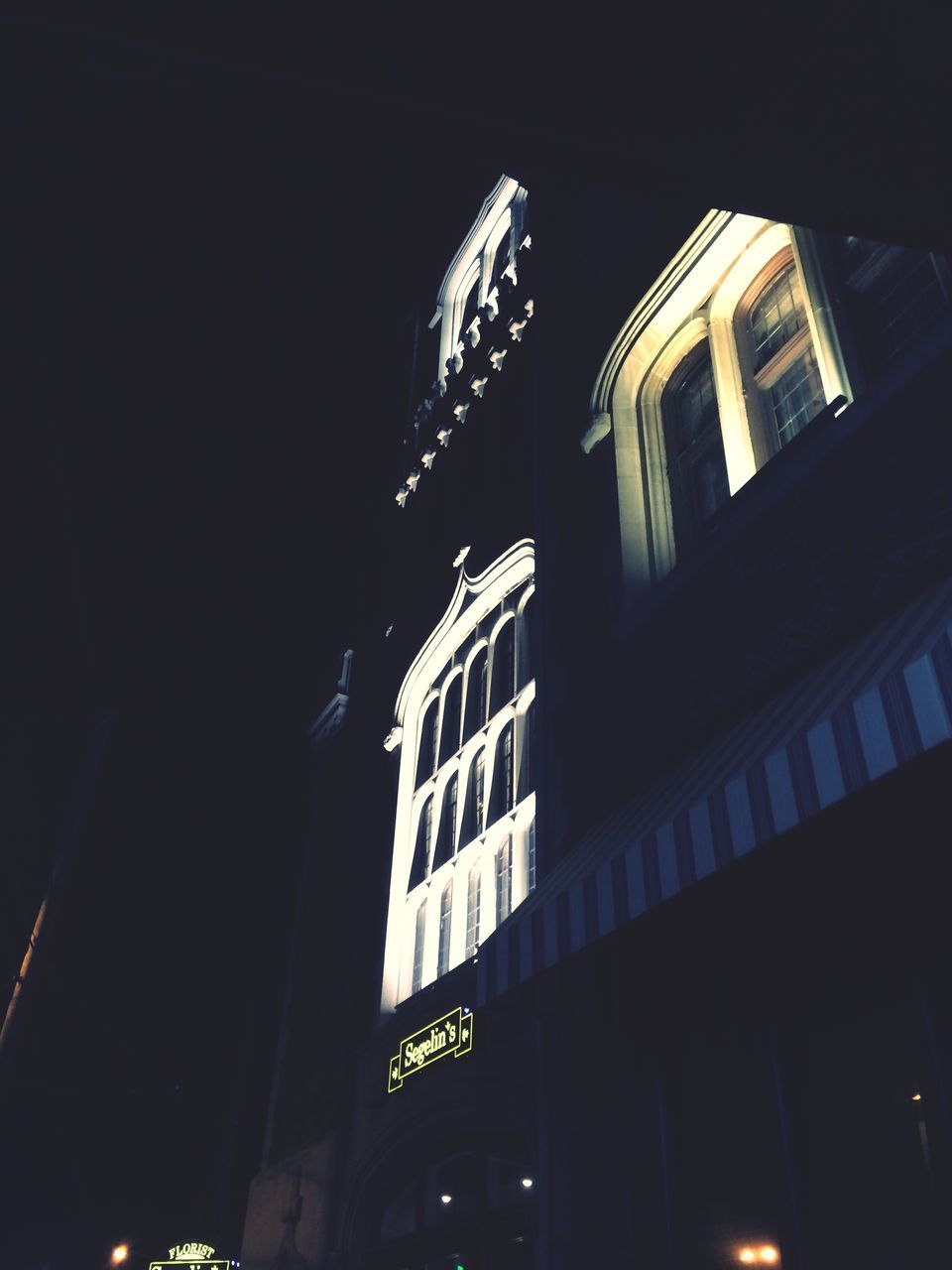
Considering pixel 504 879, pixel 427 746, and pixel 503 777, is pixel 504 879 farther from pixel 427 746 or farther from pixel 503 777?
pixel 427 746

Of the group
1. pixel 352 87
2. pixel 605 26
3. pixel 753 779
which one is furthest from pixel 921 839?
pixel 352 87

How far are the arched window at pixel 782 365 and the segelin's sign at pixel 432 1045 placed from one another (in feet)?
19.7

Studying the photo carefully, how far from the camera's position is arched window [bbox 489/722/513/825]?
1114 centimetres

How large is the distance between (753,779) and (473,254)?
17408 mm

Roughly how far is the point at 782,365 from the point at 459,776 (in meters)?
6.71

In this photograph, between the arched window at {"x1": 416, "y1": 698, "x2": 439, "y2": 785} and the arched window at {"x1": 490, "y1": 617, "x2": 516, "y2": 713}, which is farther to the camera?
the arched window at {"x1": 416, "y1": 698, "x2": 439, "y2": 785}

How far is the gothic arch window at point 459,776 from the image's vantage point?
11.0m

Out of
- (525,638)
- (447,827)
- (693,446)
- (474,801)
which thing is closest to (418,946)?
(447,827)

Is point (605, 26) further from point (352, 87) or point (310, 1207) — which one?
point (310, 1207)

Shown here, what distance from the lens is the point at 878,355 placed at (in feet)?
22.3

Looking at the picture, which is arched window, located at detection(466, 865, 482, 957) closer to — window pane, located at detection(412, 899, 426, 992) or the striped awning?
window pane, located at detection(412, 899, 426, 992)

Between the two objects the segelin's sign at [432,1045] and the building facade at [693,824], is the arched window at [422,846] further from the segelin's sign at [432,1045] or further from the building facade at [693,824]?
the segelin's sign at [432,1045]

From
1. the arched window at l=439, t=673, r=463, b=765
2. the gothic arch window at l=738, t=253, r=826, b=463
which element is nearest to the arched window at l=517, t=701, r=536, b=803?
the arched window at l=439, t=673, r=463, b=765

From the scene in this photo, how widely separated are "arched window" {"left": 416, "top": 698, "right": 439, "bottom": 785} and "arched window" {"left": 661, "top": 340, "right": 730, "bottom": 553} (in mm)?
6016
